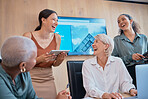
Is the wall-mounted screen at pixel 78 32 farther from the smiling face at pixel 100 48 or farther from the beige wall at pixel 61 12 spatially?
the smiling face at pixel 100 48

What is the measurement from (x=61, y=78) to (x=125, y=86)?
61.0 inches

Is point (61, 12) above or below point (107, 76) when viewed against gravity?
above

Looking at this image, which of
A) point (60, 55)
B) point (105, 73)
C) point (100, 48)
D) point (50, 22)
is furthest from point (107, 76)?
point (50, 22)

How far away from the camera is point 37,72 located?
71.5 inches

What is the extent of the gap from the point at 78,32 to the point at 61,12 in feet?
1.68

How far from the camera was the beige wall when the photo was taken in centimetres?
287

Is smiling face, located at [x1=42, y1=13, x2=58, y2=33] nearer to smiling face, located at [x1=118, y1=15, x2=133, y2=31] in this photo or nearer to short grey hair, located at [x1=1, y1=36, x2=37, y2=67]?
smiling face, located at [x1=118, y1=15, x2=133, y2=31]

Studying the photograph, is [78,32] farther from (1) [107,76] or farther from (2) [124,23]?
(1) [107,76]

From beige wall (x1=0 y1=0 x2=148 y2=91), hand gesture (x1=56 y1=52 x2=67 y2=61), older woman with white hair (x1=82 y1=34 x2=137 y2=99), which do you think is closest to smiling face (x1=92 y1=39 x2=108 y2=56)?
older woman with white hair (x1=82 y1=34 x2=137 y2=99)

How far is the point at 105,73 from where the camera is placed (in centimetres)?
182

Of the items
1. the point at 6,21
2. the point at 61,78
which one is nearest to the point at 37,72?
the point at 61,78

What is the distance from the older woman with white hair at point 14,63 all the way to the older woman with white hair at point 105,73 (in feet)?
2.62

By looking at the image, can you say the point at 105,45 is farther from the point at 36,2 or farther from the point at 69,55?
the point at 36,2

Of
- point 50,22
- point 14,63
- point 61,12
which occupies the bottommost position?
point 14,63
